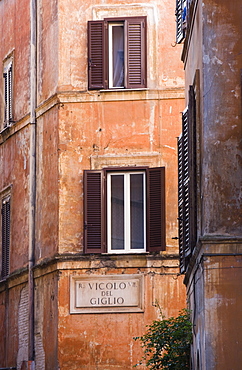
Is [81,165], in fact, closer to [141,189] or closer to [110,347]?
[141,189]

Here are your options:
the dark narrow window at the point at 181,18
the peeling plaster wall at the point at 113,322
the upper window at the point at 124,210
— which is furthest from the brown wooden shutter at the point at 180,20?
the peeling plaster wall at the point at 113,322

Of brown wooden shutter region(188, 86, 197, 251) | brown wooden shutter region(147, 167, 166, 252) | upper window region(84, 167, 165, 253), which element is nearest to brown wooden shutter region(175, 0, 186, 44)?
brown wooden shutter region(188, 86, 197, 251)

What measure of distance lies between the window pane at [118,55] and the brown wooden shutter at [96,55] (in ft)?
0.85

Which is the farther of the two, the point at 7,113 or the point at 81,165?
the point at 7,113

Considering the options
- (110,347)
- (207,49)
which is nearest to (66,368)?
(110,347)

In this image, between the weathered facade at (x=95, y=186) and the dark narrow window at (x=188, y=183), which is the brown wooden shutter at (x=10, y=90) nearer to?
the weathered facade at (x=95, y=186)

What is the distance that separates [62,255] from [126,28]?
194 inches

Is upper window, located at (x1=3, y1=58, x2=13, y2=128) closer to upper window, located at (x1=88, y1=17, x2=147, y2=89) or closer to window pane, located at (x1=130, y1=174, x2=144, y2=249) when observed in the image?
upper window, located at (x1=88, y1=17, x2=147, y2=89)

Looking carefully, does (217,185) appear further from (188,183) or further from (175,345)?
(175,345)

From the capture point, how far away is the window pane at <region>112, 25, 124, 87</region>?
23.6 m

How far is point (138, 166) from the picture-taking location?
75.4 feet

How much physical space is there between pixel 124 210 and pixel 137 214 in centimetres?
28

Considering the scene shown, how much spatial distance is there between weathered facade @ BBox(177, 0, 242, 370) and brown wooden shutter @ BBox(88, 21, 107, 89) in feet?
28.0

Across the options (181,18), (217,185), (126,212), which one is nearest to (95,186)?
(126,212)
